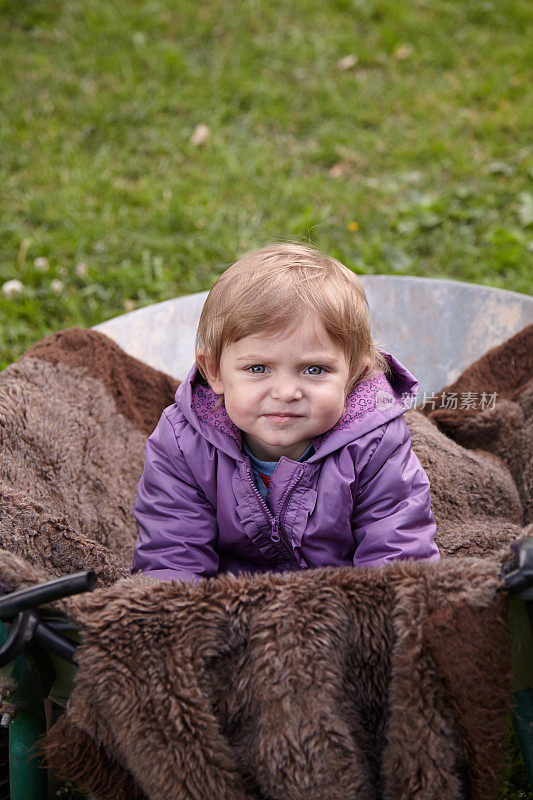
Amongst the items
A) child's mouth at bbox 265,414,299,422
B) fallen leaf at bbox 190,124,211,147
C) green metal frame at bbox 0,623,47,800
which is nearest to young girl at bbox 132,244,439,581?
child's mouth at bbox 265,414,299,422

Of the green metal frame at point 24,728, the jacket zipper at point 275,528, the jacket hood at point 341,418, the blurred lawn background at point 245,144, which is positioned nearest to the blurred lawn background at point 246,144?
the blurred lawn background at point 245,144

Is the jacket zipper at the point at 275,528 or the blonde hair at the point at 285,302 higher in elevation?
the blonde hair at the point at 285,302

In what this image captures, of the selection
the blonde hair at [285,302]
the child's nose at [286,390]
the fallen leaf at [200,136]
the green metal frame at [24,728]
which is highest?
the blonde hair at [285,302]

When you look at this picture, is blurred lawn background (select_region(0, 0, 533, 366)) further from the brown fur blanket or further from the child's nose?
the brown fur blanket

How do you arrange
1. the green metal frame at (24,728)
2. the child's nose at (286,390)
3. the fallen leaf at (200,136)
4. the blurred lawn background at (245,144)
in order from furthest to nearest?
the fallen leaf at (200,136)
the blurred lawn background at (245,144)
the child's nose at (286,390)
the green metal frame at (24,728)

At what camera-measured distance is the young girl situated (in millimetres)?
1414

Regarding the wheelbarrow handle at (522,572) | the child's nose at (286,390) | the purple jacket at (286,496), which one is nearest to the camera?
the wheelbarrow handle at (522,572)

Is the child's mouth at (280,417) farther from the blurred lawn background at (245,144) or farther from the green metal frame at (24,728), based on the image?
the blurred lawn background at (245,144)

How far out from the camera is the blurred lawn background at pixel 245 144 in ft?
10.5

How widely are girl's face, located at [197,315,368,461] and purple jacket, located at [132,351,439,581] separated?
97 mm

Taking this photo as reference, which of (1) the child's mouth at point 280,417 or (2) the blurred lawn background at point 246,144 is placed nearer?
(1) the child's mouth at point 280,417

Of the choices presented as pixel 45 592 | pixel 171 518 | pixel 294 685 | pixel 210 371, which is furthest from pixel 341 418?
pixel 45 592

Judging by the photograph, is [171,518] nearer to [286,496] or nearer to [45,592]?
[286,496]

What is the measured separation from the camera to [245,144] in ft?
12.9
